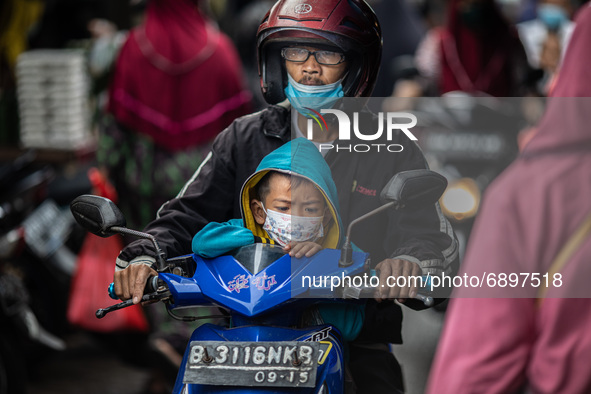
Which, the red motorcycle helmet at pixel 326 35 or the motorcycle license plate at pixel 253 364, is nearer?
the motorcycle license plate at pixel 253 364

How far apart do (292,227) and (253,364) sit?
1.36ft

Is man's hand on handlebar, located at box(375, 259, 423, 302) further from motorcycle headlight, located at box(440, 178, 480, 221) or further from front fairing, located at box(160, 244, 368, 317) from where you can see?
motorcycle headlight, located at box(440, 178, 480, 221)

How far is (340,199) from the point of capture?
2.96 m

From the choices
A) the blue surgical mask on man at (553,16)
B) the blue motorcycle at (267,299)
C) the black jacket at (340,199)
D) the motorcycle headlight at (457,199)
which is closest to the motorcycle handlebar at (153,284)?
the blue motorcycle at (267,299)

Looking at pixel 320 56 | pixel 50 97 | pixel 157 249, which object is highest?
pixel 320 56

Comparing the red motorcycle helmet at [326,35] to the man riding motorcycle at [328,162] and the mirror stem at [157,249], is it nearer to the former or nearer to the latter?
the man riding motorcycle at [328,162]

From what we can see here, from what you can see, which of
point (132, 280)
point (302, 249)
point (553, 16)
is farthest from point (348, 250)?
point (553, 16)

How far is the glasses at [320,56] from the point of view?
3109mm

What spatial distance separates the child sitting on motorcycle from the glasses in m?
0.28

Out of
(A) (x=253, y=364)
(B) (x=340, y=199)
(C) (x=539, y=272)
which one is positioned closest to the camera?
(C) (x=539, y=272)

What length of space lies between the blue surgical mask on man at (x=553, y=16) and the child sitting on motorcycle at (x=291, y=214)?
522 centimetres

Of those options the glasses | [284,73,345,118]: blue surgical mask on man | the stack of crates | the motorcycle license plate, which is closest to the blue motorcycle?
the motorcycle license plate

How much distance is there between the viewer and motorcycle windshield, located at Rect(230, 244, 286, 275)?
2852 mm

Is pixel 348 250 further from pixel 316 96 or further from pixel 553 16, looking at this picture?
pixel 553 16
